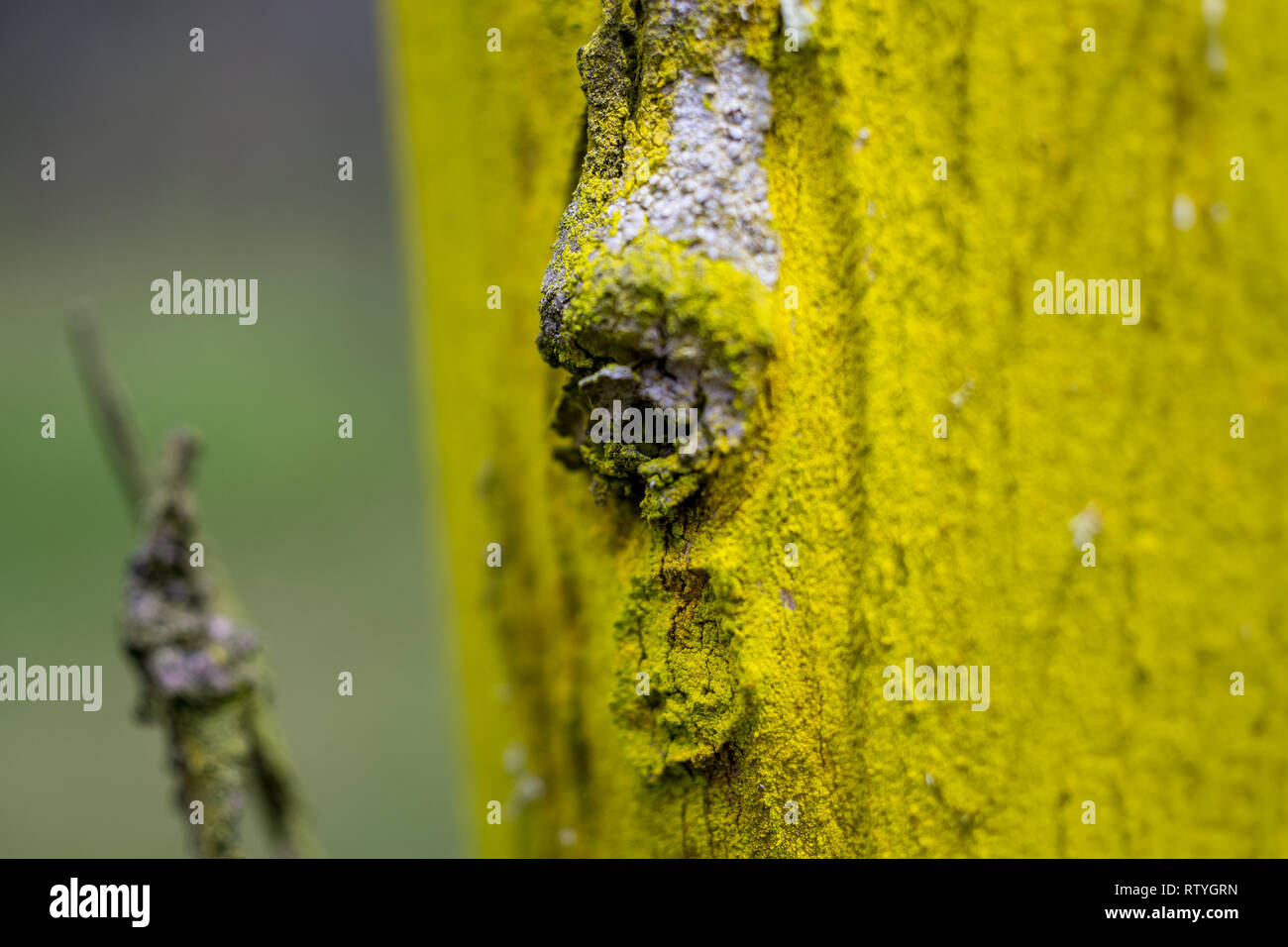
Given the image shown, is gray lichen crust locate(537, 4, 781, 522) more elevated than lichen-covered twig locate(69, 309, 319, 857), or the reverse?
gray lichen crust locate(537, 4, 781, 522)

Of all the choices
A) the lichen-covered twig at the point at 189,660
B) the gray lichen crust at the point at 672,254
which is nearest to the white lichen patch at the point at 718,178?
the gray lichen crust at the point at 672,254

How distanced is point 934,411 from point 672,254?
0.31 feet

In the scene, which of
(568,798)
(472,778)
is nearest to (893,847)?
(568,798)

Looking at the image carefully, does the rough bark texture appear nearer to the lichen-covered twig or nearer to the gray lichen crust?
the gray lichen crust

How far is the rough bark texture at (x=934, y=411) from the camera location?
0.76 feet

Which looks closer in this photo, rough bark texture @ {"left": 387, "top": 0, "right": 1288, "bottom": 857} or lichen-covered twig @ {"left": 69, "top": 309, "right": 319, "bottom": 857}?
rough bark texture @ {"left": 387, "top": 0, "right": 1288, "bottom": 857}

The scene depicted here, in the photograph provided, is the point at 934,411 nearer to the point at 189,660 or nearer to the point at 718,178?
the point at 718,178

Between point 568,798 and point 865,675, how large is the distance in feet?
0.55

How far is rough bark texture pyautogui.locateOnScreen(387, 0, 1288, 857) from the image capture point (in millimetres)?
231

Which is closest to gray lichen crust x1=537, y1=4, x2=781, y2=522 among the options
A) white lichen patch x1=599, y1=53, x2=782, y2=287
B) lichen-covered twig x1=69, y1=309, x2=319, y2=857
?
white lichen patch x1=599, y1=53, x2=782, y2=287

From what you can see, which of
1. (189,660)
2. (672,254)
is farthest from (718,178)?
(189,660)

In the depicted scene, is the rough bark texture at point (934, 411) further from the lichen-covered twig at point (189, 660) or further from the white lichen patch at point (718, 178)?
the lichen-covered twig at point (189, 660)

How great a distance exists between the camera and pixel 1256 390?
0.23 m

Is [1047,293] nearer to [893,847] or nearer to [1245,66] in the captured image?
[1245,66]
